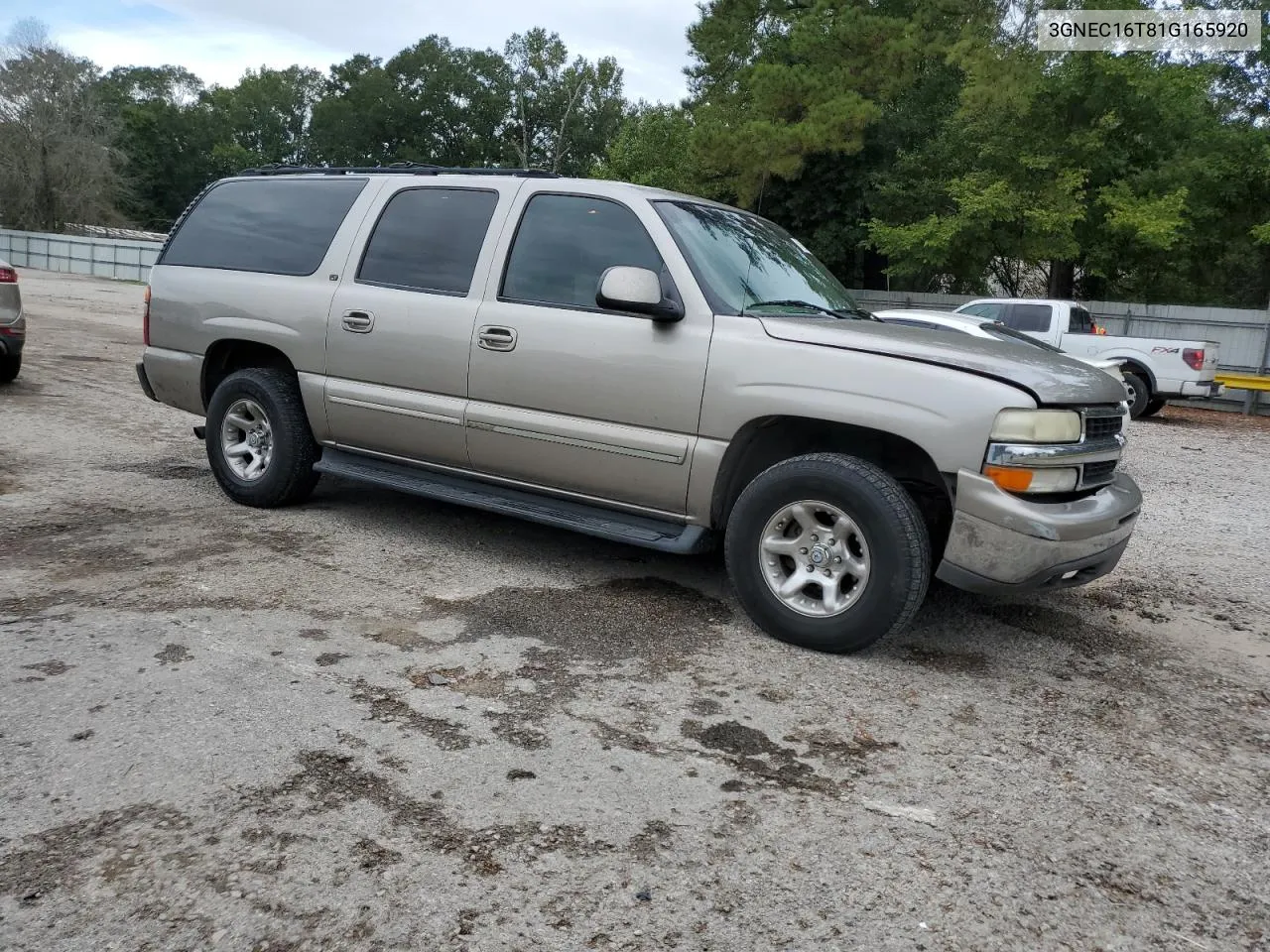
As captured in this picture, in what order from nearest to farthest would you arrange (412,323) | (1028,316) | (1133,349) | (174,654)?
(174,654) → (412,323) → (1133,349) → (1028,316)

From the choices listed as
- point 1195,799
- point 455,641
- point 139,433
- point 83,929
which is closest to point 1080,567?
point 1195,799

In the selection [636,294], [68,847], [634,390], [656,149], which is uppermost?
[656,149]

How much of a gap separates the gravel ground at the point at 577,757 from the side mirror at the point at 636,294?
1353 millimetres

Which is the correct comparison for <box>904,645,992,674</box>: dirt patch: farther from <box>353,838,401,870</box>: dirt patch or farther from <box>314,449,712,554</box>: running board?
<box>353,838,401,870</box>: dirt patch

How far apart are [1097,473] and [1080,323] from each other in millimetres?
14208

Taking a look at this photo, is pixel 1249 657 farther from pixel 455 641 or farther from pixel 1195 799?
pixel 455 641

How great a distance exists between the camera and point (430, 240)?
558cm

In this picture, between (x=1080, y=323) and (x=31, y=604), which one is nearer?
(x=31, y=604)

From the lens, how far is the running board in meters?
4.71

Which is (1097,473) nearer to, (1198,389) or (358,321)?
(358,321)

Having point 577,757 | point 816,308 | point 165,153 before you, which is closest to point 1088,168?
point 816,308

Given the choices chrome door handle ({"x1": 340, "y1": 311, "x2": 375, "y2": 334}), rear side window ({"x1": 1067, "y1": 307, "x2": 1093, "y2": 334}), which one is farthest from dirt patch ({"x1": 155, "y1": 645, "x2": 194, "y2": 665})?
rear side window ({"x1": 1067, "y1": 307, "x2": 1093, "y2": 334})

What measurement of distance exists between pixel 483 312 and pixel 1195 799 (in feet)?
11.9

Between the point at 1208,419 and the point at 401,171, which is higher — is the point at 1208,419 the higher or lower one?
the lower one
